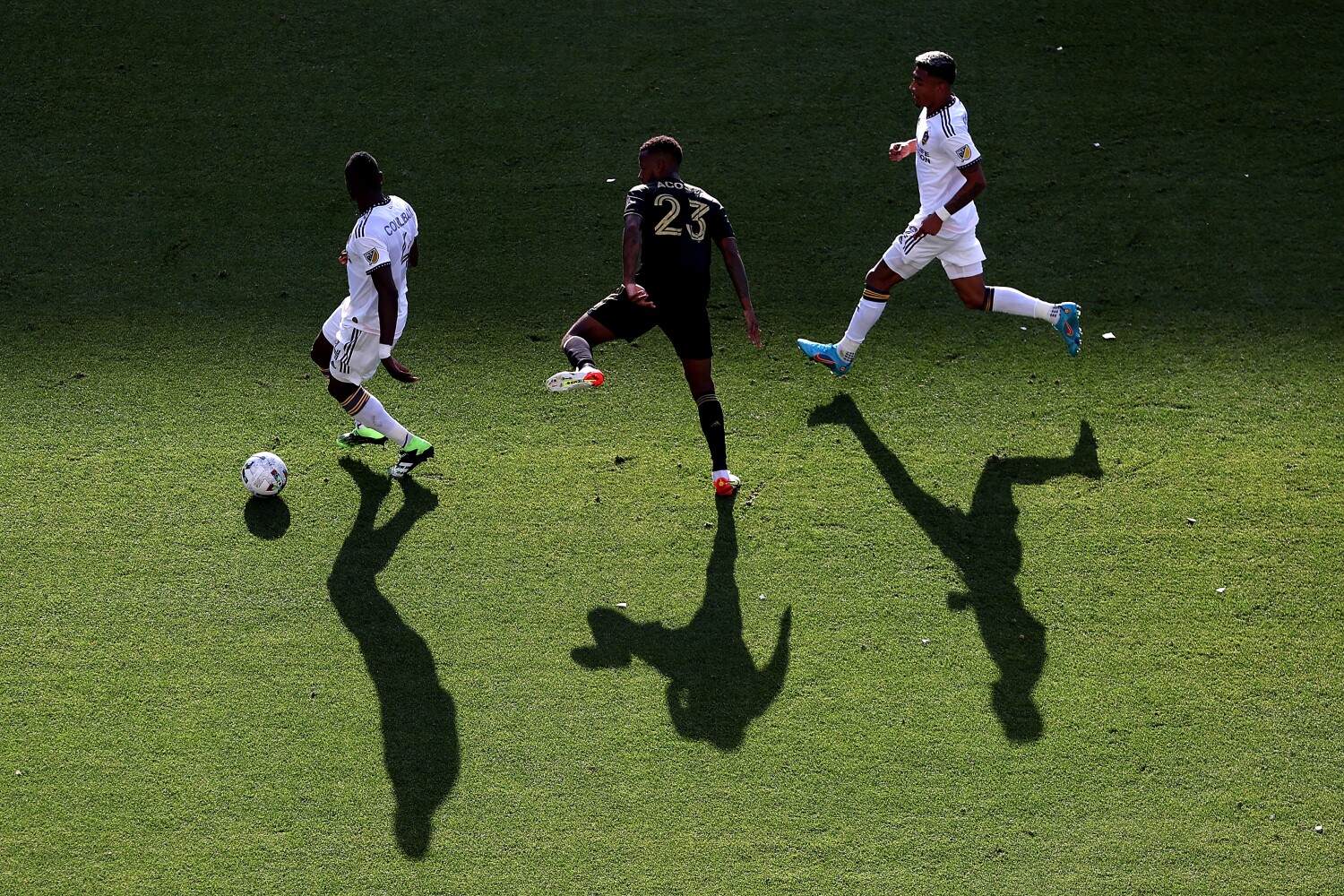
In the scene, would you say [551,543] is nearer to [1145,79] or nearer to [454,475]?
[454,475]

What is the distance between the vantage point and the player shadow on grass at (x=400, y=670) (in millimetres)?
5070

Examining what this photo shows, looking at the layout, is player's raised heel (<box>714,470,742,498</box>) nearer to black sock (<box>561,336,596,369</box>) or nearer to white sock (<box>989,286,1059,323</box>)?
black sock (<box>561,336,596,369</box>)

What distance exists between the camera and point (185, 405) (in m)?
7.16

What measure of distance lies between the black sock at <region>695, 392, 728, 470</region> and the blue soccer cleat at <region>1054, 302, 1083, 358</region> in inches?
91.7

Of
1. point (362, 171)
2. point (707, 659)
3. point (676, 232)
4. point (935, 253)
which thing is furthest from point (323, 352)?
point (935, 253)

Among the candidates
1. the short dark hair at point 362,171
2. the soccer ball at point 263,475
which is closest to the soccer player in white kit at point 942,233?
the short dark hair at point 362,171

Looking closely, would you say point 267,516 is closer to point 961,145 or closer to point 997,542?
point 997,542

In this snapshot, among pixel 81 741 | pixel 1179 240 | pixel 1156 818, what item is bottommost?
pixel 81 741

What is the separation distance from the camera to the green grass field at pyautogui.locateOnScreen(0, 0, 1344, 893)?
4996 millimetres

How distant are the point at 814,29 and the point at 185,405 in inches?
252

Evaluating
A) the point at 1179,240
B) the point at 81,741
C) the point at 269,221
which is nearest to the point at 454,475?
the point at 81,741

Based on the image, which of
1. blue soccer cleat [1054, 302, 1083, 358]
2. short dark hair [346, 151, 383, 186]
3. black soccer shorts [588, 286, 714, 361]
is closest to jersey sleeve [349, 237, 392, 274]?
short dark hair [346, 151, 383, 186]

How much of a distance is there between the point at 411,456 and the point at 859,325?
112 inches

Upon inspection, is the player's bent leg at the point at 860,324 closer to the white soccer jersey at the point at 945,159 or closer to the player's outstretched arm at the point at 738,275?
the white soccer jersey at the point at 945,159
